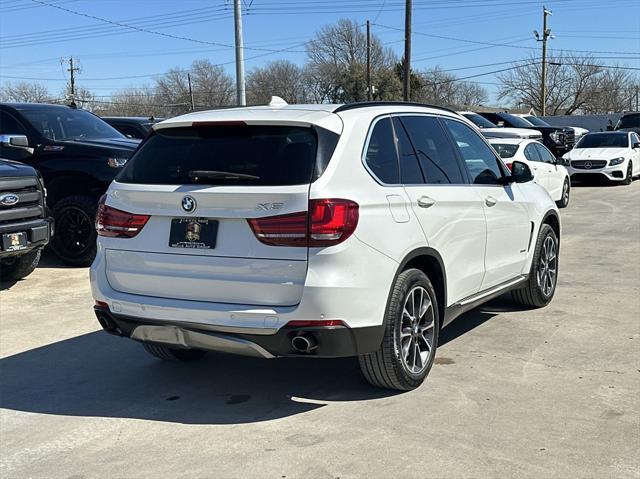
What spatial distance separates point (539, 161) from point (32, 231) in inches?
412

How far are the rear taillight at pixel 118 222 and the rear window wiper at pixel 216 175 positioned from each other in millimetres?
396

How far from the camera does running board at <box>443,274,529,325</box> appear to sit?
16.5 feet

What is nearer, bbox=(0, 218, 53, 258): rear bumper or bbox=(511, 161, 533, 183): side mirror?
bbox=(511, 161, 533, 183): side mirror

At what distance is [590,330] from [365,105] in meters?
2.85

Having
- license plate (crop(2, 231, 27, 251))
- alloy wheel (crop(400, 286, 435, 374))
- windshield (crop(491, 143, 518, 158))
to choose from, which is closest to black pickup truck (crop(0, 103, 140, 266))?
license plate (crop(2, 231, 27, 251))

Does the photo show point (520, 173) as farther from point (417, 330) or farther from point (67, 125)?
point (67, 125)

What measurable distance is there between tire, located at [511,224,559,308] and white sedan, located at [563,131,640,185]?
1362 centimetres

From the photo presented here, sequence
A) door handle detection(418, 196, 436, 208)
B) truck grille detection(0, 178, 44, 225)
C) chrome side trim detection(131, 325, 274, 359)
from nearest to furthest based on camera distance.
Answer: chrome side trim detection(131, 325, 274, 359) → door handle detection(418, 196, 436, 208) → truck grille detection(0, 178, 44, 225)

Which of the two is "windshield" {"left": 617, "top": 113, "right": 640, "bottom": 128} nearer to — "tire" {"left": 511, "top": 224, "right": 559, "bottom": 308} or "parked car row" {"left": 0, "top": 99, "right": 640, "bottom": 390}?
"tire" {"left": 511, "top": 224, "right": 559, "bottom": 308}

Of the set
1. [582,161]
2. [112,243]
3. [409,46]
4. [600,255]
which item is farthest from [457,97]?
[112,243]

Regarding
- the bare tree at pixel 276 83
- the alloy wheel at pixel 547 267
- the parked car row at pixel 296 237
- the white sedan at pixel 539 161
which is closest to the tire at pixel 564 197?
the white sedan at pixel 539 161

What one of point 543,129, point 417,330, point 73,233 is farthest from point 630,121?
point 417,330

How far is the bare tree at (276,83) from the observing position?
7719 centimetres

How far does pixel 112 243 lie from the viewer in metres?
4.47
